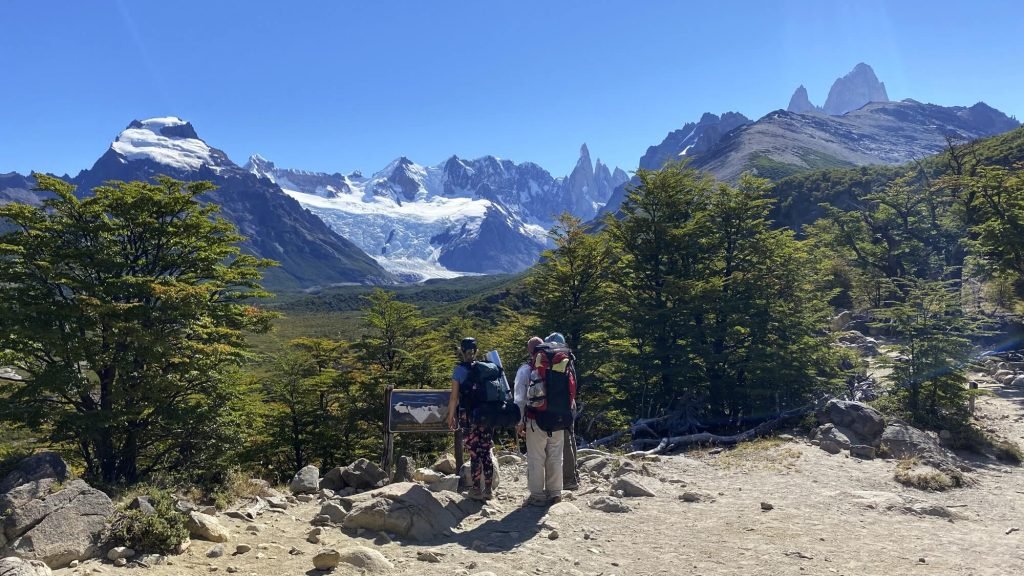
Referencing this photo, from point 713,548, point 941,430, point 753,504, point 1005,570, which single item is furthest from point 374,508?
point 941,430

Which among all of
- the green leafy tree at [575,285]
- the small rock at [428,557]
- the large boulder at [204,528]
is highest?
the green leafy tree at [575,285]

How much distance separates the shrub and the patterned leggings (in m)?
3.60

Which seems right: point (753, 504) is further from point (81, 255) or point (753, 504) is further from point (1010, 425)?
point (81, 255)

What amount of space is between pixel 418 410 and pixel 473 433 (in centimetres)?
104

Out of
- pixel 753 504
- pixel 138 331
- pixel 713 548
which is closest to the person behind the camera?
pixel 713 548

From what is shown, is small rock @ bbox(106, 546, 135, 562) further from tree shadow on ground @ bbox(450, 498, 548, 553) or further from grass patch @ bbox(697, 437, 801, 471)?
grass patch @ bbox(697, 437, 801, 471)

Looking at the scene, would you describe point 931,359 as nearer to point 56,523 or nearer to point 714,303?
point 714,303

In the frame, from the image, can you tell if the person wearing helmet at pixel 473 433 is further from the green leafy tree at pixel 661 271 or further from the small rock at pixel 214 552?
the green leafy tree at pixel 661 271

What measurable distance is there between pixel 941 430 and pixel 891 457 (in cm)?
309

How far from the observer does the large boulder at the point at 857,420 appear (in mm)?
13062

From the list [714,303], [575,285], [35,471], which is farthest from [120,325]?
[714,303]

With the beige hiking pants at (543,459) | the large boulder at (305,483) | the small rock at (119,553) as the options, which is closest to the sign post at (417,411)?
the beige hiking pants at (543,459)

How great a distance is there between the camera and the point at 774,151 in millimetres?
197875

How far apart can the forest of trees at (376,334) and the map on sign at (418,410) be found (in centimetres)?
417
